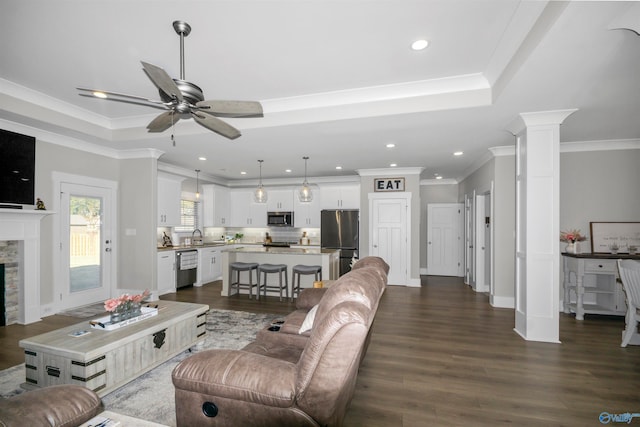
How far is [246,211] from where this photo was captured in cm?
869

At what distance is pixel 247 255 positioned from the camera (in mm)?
6156

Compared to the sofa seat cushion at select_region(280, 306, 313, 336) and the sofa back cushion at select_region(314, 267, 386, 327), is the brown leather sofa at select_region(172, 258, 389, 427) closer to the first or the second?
the sofa back cushion at select_region(314, 267, 386, 327)

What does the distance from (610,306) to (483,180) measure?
274cm

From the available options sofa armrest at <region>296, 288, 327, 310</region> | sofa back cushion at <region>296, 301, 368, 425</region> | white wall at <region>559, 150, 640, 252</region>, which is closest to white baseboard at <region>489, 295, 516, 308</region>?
white wall at <region>559, 150, 640, 252</region>

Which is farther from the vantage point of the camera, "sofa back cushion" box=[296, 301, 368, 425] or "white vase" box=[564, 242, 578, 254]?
"white vase" box=[564, 242, 578, 254]

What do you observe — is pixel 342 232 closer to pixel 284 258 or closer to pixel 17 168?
pixel 284 258

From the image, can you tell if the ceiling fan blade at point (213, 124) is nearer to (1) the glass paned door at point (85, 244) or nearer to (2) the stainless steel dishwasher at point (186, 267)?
(1) the glass paned door at point (85, 244)

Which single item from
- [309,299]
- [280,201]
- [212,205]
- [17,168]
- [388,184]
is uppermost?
[388,184]

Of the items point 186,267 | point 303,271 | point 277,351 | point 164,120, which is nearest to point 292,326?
point 277,351

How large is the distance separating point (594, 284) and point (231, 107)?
239 inches

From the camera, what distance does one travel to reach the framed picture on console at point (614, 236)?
15.6 ft

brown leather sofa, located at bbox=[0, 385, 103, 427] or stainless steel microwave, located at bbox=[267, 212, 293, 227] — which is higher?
stainless steel microwave, located at bbox=[267, 212, 293, 227]

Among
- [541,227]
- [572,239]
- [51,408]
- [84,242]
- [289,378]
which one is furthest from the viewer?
[84,242]

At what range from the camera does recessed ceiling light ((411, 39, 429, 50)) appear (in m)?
2.53
